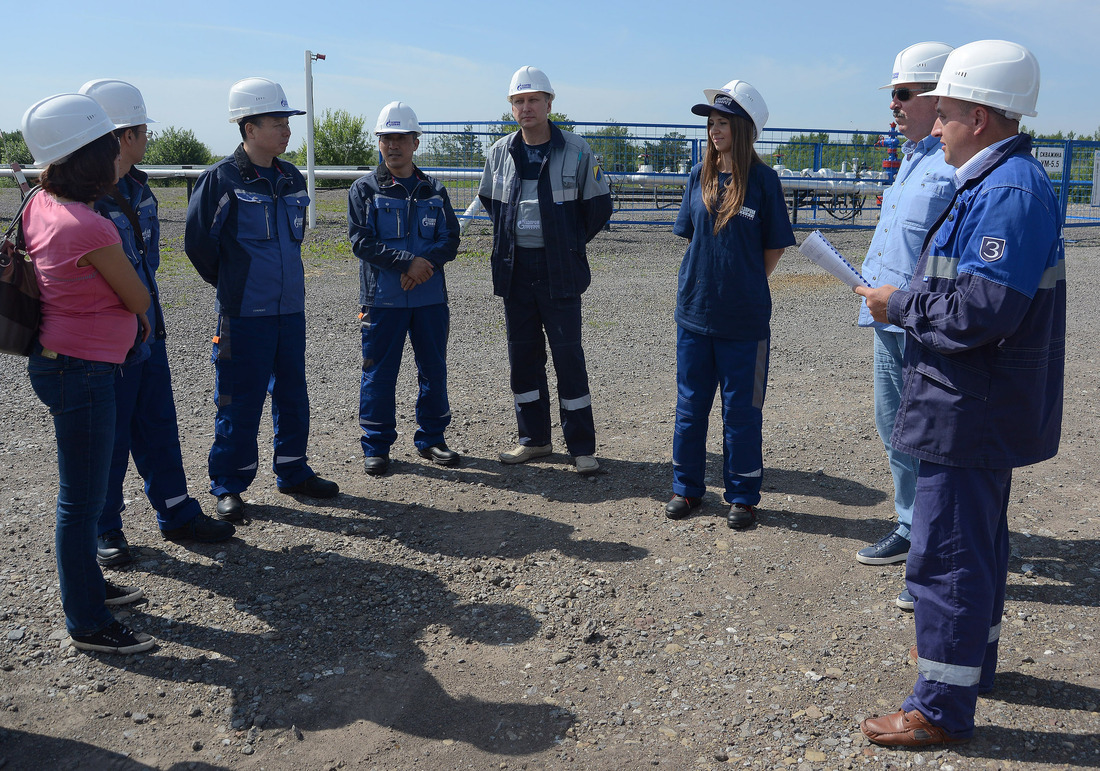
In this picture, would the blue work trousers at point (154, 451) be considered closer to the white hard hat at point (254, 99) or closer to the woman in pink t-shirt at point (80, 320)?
the woman in pink t-shirt at point (80, 320)

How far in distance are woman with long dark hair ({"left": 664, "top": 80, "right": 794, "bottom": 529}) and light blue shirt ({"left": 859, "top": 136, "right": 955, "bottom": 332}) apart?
0.52m

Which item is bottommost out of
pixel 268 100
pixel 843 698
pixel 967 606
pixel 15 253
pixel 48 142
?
pixel 843 698

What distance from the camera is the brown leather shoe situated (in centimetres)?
273

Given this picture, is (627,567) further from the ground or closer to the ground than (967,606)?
closer to the ground

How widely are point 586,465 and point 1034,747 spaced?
9.66 feet

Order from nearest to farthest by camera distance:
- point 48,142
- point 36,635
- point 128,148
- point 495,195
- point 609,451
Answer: point 48,142, point 36,635, point 128,148, point 495,195, point 609,451

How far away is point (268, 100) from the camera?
4.43 metres

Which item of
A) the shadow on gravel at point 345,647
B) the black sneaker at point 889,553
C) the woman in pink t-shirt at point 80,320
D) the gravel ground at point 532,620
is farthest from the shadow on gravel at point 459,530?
the woman in pink t-shirt at point 80,320

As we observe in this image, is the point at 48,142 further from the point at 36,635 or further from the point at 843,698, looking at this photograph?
the point at 843,698

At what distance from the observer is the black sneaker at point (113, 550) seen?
4.02 meters

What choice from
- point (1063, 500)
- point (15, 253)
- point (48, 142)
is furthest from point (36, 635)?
point (1063, 500)

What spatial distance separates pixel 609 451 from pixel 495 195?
183cm

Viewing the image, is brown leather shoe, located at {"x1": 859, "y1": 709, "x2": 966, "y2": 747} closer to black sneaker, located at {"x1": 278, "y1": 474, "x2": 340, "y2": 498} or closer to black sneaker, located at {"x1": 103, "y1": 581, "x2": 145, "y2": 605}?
black sneaker, located at {"x1": 103, "y1": 581, "x2": 145, "y2": 605}

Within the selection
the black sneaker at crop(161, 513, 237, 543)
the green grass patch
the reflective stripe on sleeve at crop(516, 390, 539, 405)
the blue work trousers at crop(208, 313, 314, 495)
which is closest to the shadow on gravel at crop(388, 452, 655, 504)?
the reflective stripe on sleeve at crop(516, 390, 539, 405)
